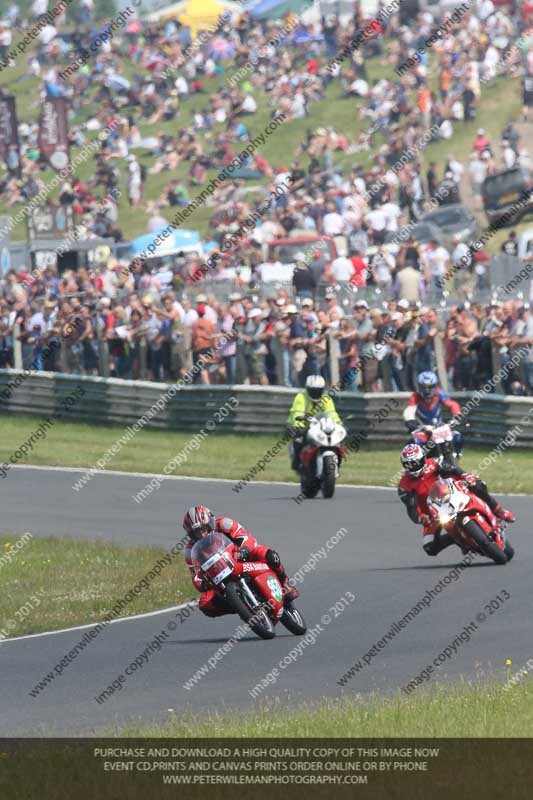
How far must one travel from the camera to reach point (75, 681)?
11.2 meters

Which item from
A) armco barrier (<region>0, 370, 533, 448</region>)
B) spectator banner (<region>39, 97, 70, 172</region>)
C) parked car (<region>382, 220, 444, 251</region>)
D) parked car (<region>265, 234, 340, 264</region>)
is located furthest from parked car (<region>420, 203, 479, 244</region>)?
spectator banner (<region>39, 97, 70, 172</region>)

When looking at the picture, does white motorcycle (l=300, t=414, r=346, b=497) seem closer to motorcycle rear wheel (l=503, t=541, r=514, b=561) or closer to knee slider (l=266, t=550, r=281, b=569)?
motorcycle rear wheel (l=503, t=541, r=514, b=561)

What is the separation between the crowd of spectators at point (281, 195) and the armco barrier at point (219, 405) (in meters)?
0.49

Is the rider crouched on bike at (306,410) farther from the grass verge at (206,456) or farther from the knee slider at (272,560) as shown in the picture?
the knee slider at (272,560)

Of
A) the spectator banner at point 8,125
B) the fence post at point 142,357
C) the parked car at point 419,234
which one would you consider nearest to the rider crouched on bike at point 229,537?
the fence post at point 142,357

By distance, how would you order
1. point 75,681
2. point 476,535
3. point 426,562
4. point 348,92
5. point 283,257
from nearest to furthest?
point 75,681
point 476,535
point 426,562
point 283,257
point 348,92

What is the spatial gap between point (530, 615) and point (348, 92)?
3655cm

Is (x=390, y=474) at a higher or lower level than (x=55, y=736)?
lower

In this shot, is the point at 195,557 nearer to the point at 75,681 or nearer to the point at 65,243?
the point at 75,681

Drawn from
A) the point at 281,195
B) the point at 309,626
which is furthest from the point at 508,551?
the point at 281,195

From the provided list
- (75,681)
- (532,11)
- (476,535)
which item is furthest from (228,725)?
(532,11)

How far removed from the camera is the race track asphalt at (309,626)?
1029cm

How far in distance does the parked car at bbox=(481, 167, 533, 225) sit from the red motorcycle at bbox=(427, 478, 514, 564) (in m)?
19.7
